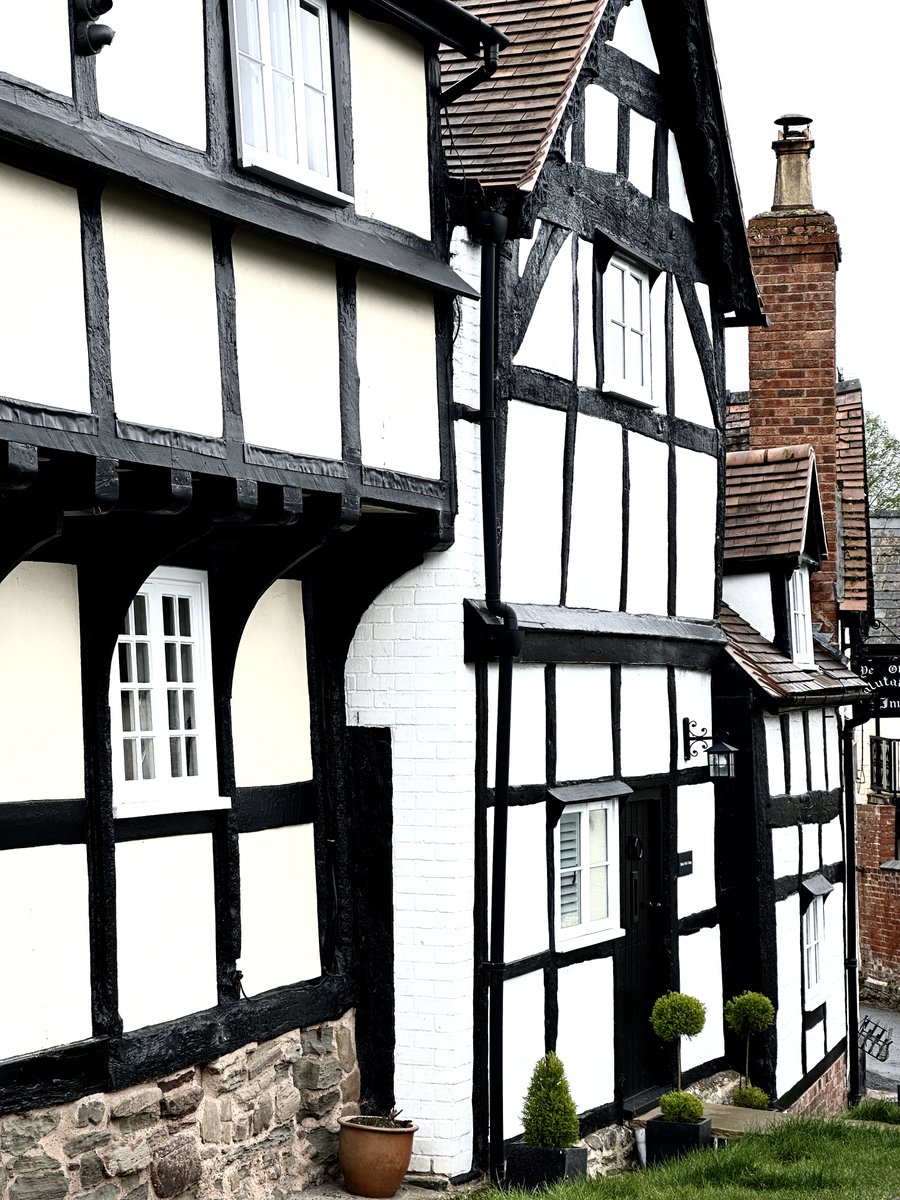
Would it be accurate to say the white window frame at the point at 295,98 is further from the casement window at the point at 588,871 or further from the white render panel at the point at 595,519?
the casement window at the point at 588,871

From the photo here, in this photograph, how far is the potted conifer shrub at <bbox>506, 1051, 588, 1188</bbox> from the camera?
980 cm

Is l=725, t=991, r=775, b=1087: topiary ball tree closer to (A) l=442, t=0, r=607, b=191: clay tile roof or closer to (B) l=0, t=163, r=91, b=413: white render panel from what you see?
(A) l=442, t=0, r=607, b=191: clay tile roof

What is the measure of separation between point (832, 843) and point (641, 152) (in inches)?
288

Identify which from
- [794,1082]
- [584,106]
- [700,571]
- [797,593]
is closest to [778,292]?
[797,593]

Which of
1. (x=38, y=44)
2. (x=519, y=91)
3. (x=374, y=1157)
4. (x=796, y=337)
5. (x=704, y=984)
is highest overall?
(x=519, y=91)

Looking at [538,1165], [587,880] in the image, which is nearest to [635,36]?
[587,880]

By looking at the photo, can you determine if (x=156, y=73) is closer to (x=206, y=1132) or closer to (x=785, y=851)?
(x=206, y=1132)

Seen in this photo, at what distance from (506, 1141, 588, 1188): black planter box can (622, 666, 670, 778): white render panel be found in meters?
2.95

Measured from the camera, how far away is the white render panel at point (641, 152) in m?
12.4

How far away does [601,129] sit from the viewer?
11852 mm

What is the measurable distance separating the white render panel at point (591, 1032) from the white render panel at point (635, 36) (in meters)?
6.66

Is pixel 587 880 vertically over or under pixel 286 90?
under

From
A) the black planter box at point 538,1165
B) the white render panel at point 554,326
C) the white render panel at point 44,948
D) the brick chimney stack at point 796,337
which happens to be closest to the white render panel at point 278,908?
the white render panel at point 44,948

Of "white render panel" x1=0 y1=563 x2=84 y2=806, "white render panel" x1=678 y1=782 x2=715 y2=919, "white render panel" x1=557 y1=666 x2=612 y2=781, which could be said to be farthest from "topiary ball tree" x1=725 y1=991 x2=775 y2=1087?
"white render panel" x1=0 y1=563 x2=84 y2=806
